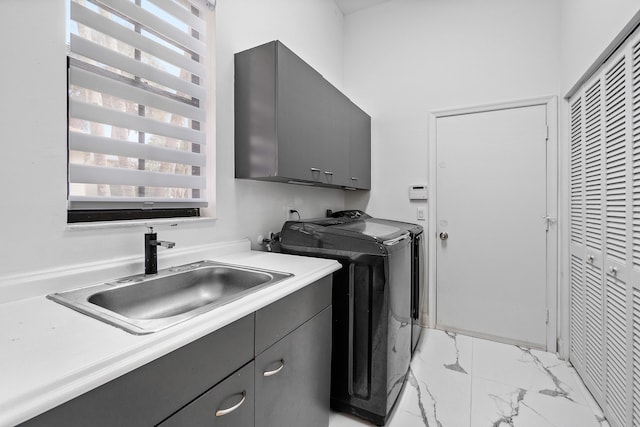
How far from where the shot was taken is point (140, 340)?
2.24ft

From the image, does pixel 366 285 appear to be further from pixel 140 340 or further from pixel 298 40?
pixel 298 40

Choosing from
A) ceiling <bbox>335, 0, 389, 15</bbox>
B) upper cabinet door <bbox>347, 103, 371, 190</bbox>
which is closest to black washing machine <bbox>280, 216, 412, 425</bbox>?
upper cabinet door <bbox>347, 103, 371, 190</bbox>

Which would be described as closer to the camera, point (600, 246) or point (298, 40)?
point (600, 246)

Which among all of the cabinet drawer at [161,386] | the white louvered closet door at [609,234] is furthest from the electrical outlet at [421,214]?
the cabinet drawer at [161,386]

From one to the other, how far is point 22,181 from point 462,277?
290 cm

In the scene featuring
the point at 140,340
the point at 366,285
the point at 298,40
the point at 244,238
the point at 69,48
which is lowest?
the point at 366,285

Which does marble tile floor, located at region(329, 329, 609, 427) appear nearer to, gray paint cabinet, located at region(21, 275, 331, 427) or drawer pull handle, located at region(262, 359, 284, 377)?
gray paint cabinet, located at region(21, 275, 331, 427)

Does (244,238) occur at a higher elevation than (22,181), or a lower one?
lower

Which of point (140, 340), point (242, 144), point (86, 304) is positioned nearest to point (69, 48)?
point (242, 144)

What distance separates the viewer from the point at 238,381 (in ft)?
2.99

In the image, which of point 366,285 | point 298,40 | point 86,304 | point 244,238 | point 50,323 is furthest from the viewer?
point 298,40

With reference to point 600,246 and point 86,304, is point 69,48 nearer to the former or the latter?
point 86,304

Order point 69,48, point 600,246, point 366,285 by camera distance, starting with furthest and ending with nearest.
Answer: point 600,246
point 366,285
point 69,48

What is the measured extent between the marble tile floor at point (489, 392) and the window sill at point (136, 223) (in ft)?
4.31
